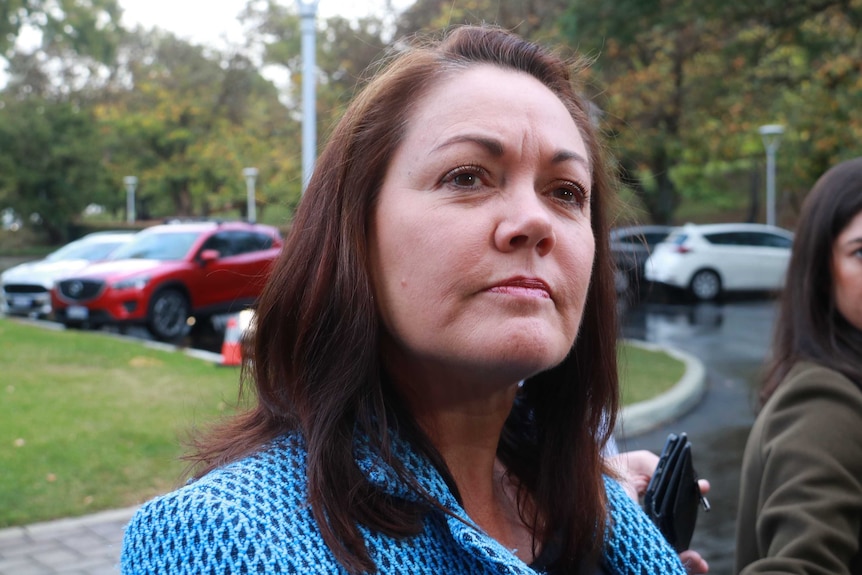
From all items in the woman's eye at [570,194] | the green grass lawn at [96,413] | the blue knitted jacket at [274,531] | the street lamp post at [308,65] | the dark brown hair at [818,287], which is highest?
the street lamp post at [308,65]

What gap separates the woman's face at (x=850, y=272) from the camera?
240 cm

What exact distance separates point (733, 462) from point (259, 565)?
6585mm

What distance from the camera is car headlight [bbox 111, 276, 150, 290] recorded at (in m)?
14.8

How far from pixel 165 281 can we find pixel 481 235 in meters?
14.4

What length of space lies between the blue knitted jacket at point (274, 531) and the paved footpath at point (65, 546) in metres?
3.65

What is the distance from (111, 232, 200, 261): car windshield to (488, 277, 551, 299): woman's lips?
49.0 ft

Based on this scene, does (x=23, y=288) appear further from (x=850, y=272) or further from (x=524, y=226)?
(x=524, y=226)

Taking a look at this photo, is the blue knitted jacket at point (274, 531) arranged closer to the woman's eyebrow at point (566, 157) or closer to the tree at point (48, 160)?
the woman's eyebrow at point (566, 157)

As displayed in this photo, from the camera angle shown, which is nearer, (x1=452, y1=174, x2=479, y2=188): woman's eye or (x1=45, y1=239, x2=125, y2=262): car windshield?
(x1=452, y1=174, x2=479, y2=188): woman's eye

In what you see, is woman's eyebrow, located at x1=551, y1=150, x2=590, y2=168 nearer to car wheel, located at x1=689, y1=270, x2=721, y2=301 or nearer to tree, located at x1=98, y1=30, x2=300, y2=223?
car wheel, located at x1=689, y1=270, x2=721, y2=301

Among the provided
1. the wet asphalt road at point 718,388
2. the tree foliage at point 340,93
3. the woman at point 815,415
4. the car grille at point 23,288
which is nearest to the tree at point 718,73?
the tree foliage at point 340,93

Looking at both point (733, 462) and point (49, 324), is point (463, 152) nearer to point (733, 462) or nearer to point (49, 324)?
point (733, 462)

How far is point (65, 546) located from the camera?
5.10m

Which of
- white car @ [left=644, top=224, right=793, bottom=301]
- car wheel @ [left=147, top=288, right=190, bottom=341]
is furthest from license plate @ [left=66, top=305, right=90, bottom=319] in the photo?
white car @ [left=644, top=224, right=793, bottom=301]
